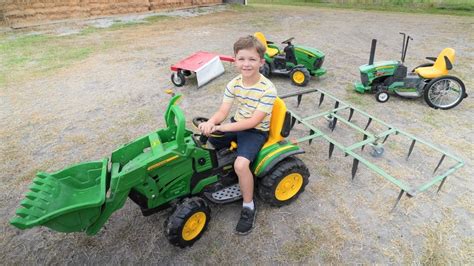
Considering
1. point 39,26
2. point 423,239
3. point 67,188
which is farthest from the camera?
point 39,26

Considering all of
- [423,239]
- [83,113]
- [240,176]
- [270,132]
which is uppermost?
[270,132]

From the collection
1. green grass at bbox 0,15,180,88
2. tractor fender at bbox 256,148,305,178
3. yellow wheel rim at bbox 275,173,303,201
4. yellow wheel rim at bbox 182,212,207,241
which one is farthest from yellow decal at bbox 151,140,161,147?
green grass at bbox 0,15,180,88

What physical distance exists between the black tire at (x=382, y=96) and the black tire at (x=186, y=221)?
3762 millimetres

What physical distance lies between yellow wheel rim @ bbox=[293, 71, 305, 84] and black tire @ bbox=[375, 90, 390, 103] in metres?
1.34

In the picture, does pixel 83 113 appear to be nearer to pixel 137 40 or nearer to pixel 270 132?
pixel 270 132

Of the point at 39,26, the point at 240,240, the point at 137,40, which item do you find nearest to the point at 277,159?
the point at 240,240

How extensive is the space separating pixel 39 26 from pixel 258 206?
11465 millimetres

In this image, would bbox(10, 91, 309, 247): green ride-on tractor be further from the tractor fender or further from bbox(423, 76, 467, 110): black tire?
bbox(423, 76, 467, 110): black tire

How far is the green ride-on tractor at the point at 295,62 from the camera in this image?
553 cm

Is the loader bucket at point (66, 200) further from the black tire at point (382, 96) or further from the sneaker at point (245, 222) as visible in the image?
the black tire at point (382, 96)

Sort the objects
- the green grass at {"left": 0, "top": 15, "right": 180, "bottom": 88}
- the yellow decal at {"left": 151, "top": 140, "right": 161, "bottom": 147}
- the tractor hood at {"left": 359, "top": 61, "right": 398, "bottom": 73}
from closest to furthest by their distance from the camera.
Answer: the yellow decal at {"left": 151, "top": 140, "right": 161, "bottom": 147}
the tractor hood at {"left": 359, "top": 61, "right": 398, "bottom": 73}
the green grass at {"left": 0, "top": 15, "right": 180, "bottom": 88}

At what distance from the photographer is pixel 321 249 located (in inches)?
96.1

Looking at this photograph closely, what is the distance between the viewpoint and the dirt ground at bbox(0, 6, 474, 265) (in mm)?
2432

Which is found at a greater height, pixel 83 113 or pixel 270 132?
pixel 270 132
